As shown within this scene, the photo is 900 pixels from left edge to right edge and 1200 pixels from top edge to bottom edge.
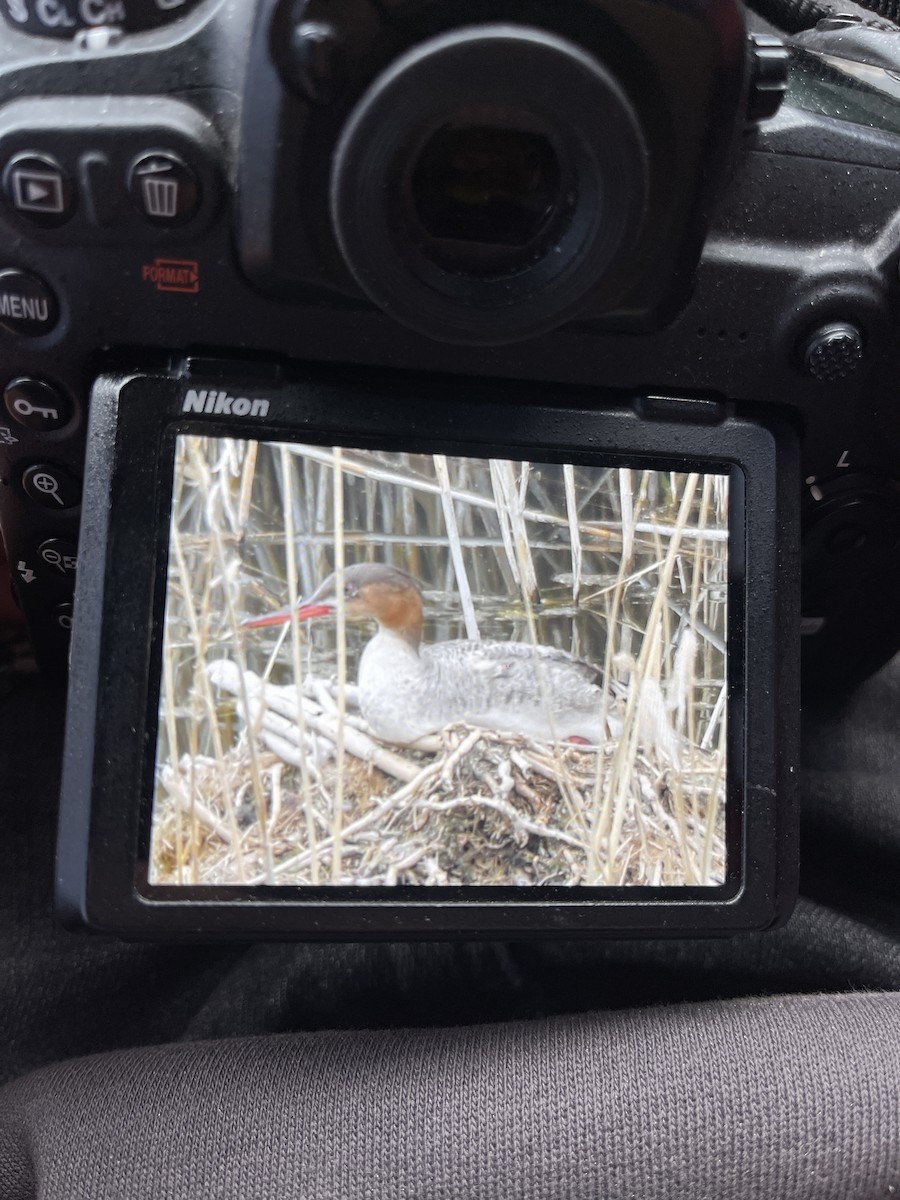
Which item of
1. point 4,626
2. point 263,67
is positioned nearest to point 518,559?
point 263,67

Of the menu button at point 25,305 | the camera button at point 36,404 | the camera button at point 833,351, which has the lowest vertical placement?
the camera button at point 36,404

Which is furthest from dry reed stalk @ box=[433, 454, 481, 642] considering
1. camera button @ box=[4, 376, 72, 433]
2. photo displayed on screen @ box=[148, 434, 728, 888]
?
camera button @ box=[4, 376, 72, 433]

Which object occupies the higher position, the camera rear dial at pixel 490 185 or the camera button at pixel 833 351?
the camera rear dial at pixel 490 185

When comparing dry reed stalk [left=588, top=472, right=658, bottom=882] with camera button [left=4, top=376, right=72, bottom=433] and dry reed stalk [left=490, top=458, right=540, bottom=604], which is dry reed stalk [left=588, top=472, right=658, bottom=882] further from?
camera button [left=4, top=376, right=72, bottom=433]

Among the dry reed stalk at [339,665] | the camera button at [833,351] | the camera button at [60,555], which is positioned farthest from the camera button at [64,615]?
the camera button at [833,351]

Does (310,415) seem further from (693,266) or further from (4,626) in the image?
(4,626)

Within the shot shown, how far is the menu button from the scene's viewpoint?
0.30m

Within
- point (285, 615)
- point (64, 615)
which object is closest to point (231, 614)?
point (285, 615)

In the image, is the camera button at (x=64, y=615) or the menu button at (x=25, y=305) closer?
the menu button at (x=25, y=305)

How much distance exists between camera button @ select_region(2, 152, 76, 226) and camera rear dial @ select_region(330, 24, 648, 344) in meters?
0.07

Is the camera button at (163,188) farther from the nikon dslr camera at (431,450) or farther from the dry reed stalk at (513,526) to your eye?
the dry reed stalk at (513,526)

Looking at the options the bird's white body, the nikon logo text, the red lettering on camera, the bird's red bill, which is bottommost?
the bird's white body

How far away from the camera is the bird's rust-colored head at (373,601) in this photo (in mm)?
322

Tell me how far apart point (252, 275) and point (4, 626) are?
10.6 inches
